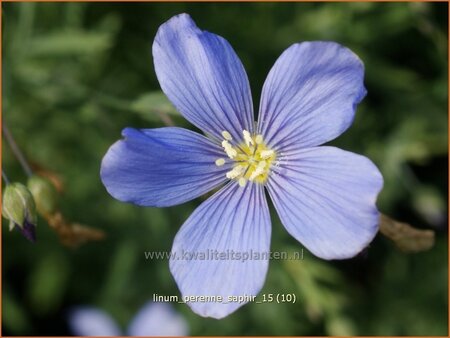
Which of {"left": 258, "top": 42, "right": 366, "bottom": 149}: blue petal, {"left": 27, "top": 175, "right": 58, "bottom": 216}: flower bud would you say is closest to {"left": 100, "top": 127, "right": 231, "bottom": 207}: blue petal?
{"left": 258, "top": 42, "right": 366, "bottom": 149}: blue petal

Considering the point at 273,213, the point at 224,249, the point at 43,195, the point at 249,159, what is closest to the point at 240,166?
the point at 249,159

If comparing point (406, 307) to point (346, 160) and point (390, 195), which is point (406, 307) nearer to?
point (390, 195)

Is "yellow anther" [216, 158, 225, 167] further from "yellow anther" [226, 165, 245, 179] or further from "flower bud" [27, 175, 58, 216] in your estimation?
"flower bud" [27, 175, 58, 216]

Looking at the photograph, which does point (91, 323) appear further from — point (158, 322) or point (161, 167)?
point (161, 167)

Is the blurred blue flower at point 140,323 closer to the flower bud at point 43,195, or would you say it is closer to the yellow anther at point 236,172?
the flower bud at point 43,195

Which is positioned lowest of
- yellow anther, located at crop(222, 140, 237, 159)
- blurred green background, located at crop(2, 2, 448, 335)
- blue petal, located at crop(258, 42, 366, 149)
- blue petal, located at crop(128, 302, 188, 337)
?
blue petal, located at crop(128, 302, 188, 337)

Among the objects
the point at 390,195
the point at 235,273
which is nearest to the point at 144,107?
the point at 235,273

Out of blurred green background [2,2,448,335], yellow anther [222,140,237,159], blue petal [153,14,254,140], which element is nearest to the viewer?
blue petal [153,14,254,140]

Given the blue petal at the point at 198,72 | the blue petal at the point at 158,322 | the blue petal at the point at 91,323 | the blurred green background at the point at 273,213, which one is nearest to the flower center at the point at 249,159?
the blue petal at the point at 198,72
